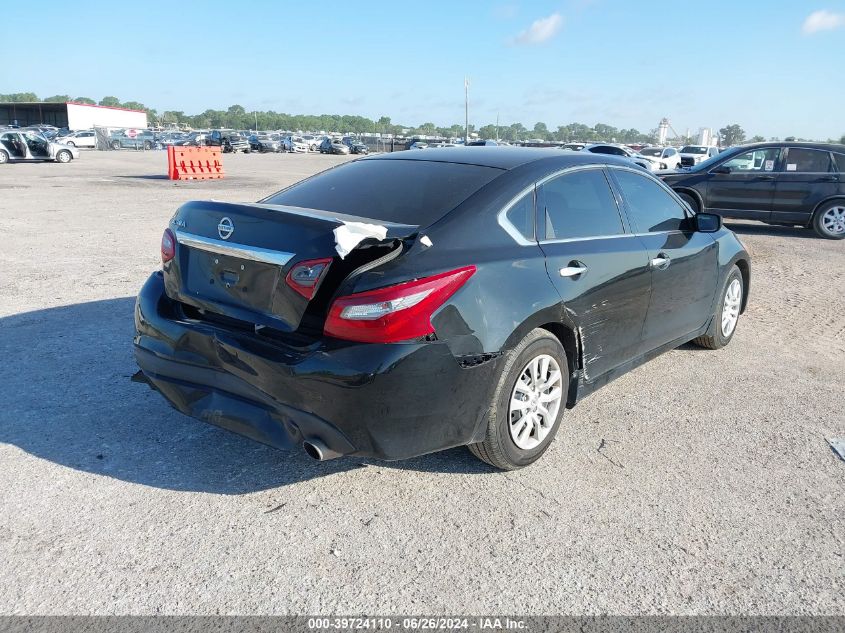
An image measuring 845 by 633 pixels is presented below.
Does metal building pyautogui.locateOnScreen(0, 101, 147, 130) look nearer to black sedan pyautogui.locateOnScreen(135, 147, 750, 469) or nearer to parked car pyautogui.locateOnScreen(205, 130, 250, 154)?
parked car pyautogui.locateOnScreen(205, 130, 250, 154)

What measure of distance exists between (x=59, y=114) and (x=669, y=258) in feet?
312

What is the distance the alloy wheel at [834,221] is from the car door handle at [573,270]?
10.7 metres

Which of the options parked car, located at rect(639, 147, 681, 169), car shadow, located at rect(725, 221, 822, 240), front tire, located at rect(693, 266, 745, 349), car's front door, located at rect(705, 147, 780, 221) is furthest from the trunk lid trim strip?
parked car, located at rect(639, 147, 681, 169)

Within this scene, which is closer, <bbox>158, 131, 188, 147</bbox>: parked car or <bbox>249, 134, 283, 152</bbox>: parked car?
<bbox>249, 134, 283, 152</bbox>: parked car

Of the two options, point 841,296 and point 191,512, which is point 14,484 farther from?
point 841,296

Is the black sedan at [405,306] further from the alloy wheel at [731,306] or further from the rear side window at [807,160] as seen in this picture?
the rear side window at [807,160]

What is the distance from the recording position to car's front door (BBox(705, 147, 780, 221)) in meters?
12.5

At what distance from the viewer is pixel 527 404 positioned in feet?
11.8

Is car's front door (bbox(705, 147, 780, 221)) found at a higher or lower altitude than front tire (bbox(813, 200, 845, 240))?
higher

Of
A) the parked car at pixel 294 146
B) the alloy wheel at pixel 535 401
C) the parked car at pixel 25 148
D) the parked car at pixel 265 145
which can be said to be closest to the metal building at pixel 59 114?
the parked car at pixel 265 145

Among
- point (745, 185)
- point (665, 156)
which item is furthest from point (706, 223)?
point (665, 156)

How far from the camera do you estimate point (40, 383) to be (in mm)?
4609

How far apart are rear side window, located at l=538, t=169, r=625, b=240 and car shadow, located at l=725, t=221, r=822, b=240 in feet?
32.1

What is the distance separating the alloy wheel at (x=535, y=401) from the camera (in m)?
3.54
